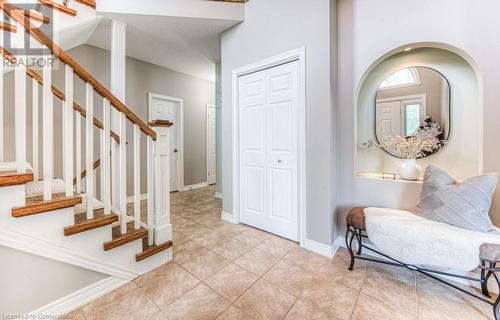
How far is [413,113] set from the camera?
1983mm

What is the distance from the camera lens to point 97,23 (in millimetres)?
2596

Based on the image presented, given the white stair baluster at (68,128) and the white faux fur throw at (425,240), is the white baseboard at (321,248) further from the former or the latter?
the white stair baluster at (68,128)

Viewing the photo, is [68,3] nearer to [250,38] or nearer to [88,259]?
[250,38]

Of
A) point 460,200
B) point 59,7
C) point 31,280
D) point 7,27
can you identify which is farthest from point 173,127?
point 460,200

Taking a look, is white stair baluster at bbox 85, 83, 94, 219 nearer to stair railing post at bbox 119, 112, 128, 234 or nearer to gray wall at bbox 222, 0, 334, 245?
stair railing post at bbox 119, 112, 128, 234

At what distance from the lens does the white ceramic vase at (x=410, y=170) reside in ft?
6.15

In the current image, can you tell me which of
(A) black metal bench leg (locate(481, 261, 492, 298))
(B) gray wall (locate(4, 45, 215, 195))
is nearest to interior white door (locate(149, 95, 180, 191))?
(B) gray wall (locate(4, 45, 215, 195))

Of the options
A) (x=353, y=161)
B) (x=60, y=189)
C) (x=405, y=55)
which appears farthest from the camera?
(x=353, y=161)

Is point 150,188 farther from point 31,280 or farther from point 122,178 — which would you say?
point 31,280

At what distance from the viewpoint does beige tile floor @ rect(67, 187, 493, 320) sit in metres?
1.36

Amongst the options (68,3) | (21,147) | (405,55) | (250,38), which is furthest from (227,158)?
(68,3)

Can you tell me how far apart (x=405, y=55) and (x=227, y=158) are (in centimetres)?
221

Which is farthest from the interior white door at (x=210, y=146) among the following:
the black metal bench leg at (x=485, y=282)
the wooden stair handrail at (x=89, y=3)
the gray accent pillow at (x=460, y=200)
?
the black metal bench leg at (x=485, y=282)

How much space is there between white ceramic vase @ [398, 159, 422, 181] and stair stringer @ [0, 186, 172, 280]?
237 cm
